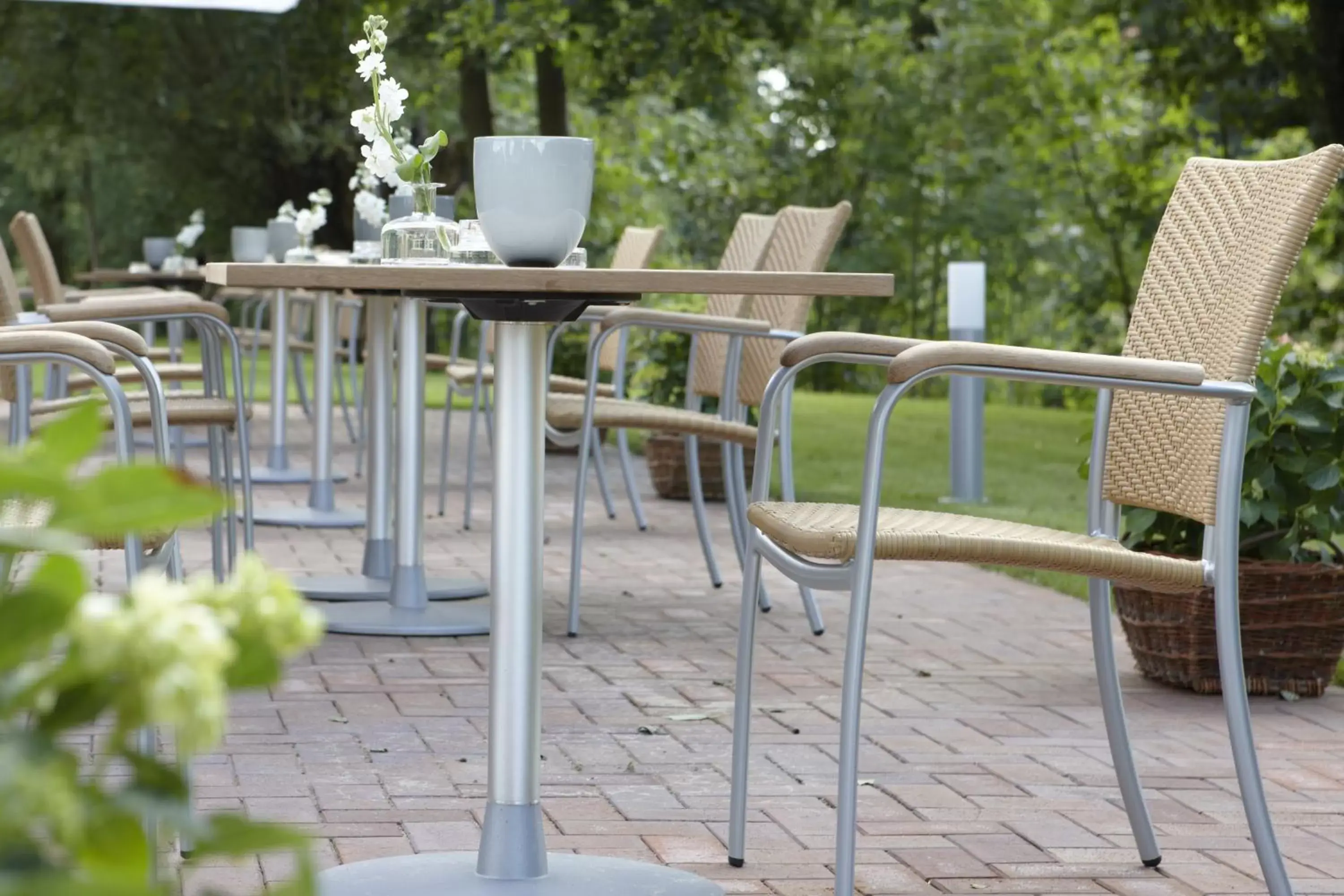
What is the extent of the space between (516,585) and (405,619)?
210 centimetres

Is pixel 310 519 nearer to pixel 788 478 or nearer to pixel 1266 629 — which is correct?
pixel 788 478

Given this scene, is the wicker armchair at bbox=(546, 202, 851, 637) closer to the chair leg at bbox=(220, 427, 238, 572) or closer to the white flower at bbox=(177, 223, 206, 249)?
the chair leg at bbox=(220, 427, 238, 572)

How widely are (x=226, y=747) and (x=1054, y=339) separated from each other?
14.2m

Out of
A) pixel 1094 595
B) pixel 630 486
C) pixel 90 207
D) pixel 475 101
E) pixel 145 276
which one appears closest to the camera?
pixel 1094 595

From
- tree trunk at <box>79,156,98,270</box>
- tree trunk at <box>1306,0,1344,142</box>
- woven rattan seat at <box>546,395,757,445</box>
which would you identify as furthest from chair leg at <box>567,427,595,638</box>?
tree trunk at <box>79,156,98,270</box>

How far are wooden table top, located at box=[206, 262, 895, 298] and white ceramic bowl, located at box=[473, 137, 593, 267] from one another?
76mm

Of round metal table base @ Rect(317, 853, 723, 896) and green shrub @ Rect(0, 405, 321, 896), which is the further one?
round metal table base @ Rect(317, 853, 723, 896)

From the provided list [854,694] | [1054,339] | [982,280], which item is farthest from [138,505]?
[1054,339]

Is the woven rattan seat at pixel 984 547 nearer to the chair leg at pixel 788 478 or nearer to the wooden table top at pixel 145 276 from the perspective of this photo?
the chair leg at pixel 788 478

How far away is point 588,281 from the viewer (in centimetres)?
212

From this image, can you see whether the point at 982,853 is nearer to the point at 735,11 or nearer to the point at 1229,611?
the point at 1229,611

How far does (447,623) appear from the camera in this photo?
4.37m

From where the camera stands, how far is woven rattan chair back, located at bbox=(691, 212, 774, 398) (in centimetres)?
482

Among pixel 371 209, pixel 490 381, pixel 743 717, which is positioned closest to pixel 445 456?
pixel 490 381
